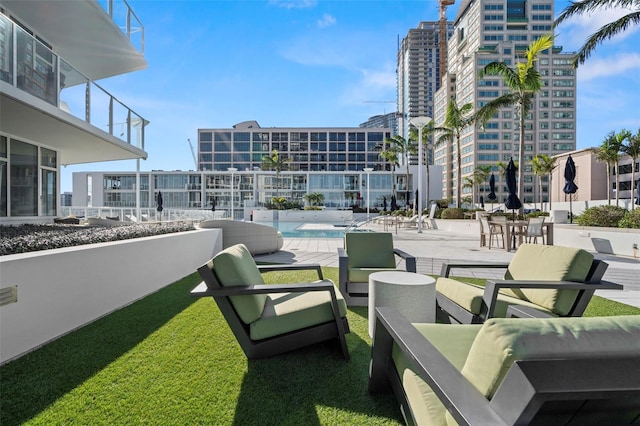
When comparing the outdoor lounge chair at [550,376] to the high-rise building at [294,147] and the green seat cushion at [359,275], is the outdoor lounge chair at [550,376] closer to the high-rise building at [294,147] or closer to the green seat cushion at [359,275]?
the green seat cushion at [359,275]

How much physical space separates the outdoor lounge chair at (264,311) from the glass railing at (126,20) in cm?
935

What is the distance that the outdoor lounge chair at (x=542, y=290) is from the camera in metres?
2.62

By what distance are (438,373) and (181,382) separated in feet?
6.34

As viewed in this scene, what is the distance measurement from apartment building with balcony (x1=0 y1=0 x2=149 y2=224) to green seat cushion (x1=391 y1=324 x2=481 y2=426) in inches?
274

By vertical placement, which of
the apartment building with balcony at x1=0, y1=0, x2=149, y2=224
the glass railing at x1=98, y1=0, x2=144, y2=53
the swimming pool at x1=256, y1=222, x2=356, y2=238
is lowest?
the swimming pool at x1=256, y1=222, x2=356, y2=238

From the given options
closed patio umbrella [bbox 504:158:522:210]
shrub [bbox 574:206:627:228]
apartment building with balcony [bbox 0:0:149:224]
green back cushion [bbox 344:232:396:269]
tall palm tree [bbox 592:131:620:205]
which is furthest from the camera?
tall palm tree [bbox 592:131:620:205]

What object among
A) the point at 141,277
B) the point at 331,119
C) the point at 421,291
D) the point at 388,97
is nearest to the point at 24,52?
the point at 141,277

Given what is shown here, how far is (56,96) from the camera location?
21.8 feet

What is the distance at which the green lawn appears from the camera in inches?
A: 77.9

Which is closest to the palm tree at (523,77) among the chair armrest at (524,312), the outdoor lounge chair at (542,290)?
the outdoor lounge chair at (542,290)

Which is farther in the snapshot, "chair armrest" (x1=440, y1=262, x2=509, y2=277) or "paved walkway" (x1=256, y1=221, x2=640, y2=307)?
"paved walkway" (x1=256, y1=221, x2=640, y2=307)

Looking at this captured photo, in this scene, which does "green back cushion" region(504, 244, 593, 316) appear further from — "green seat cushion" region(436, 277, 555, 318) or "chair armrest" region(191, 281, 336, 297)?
"chair armrest" region(191, 281, 336, 297)

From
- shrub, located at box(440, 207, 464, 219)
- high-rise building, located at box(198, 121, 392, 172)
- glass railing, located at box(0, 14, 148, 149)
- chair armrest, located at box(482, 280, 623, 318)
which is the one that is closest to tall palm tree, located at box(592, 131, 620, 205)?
shrub, located at box(440, 207, 464, 219)

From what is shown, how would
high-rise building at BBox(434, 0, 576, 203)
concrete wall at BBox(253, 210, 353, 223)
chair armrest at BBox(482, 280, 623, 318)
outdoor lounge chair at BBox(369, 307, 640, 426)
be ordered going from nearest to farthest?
outdoor lounge chair at BBox(369, 307, 640, 426) < chair armrest at BBox(482, 280, 623, 318) < concrete wall at BBox(253, 210, 353, 223) < high-rise building at BBox(434, 0, 576, 203)
